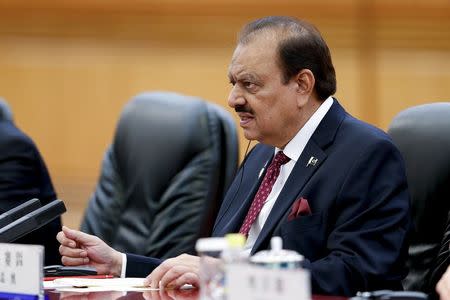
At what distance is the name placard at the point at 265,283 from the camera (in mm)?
1723

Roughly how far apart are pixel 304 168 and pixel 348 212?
0.22 m

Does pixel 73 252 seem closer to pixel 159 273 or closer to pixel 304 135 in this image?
pixel 159 273

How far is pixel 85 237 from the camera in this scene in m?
3.00

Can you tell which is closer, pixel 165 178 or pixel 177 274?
pixel 177 274

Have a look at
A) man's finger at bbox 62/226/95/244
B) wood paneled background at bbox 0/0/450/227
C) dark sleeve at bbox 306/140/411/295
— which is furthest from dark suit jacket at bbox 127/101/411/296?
wood paneled background at bbox 0/0/450/227

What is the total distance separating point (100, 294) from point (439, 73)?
3.71 meters

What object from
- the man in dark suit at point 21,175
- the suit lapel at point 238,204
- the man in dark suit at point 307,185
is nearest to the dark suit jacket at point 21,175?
the man in dark suit at point 21,175

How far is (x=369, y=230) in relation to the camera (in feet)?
9.02

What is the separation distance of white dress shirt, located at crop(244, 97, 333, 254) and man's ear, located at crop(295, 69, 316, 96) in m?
0.07

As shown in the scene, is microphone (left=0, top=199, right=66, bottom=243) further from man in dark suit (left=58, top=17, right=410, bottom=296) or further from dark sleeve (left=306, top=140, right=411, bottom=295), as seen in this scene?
dark sleeve (left=306, top=140, right=411, bottom=295)

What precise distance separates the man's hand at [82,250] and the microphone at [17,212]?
0.11m

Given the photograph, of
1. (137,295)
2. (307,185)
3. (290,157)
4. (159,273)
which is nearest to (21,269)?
(137,295)

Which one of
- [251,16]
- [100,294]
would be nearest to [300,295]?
[100,294]

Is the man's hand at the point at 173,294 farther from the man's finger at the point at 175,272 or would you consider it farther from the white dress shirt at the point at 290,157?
the white dress shirt at the point at 290,157
